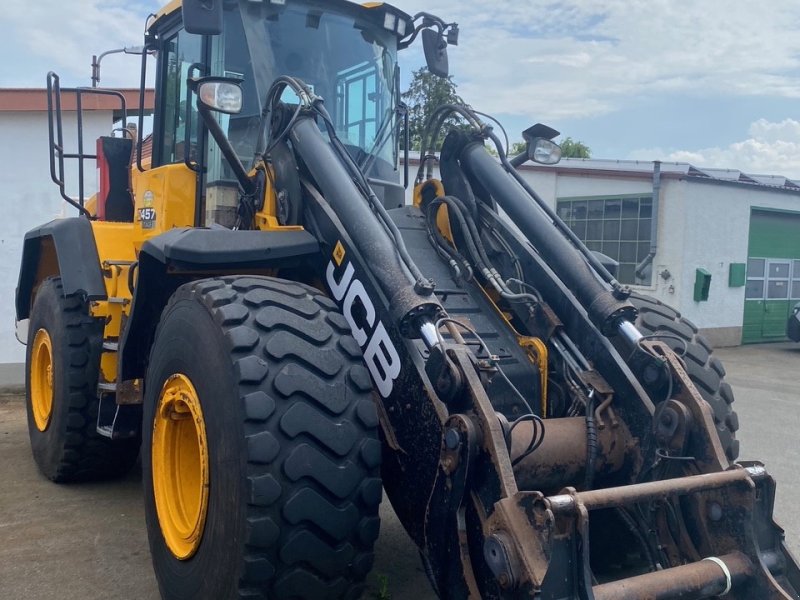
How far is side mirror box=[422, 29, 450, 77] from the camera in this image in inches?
197

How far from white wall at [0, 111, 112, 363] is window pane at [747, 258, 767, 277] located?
12.9 m

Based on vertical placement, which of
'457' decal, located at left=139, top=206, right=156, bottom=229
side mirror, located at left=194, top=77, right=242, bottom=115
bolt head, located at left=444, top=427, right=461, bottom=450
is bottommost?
bolt head, located at left=444, top=427, right=461, bottom=450

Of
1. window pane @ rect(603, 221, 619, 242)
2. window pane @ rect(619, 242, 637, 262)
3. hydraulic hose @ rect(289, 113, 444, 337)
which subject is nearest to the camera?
hydraulic hose @ rect(289, 113, 444, 337)

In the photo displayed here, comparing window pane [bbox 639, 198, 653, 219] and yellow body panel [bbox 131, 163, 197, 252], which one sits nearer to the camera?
yellow body panel [bbox 131, 163, 197, 252]

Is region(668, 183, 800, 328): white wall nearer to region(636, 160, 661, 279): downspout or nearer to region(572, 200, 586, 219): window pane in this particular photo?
region(636, 160, 661, 279): downspout

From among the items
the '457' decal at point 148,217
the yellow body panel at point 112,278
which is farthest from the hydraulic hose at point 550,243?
the yellow body panel at point 112,278

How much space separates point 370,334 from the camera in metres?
3.24

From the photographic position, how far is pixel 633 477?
3277 millimetres

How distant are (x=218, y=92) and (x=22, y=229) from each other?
7.92 meters

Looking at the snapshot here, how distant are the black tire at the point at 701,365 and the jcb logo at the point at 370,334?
1549 mm

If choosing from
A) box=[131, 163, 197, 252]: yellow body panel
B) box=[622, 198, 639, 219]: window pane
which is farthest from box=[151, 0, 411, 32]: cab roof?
box=[622, 198, 639, 219]: window pane

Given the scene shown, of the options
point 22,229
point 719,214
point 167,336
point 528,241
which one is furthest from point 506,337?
point 719,214

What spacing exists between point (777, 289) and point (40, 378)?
15.5 m

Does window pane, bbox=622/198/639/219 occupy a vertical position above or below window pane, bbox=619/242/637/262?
above
